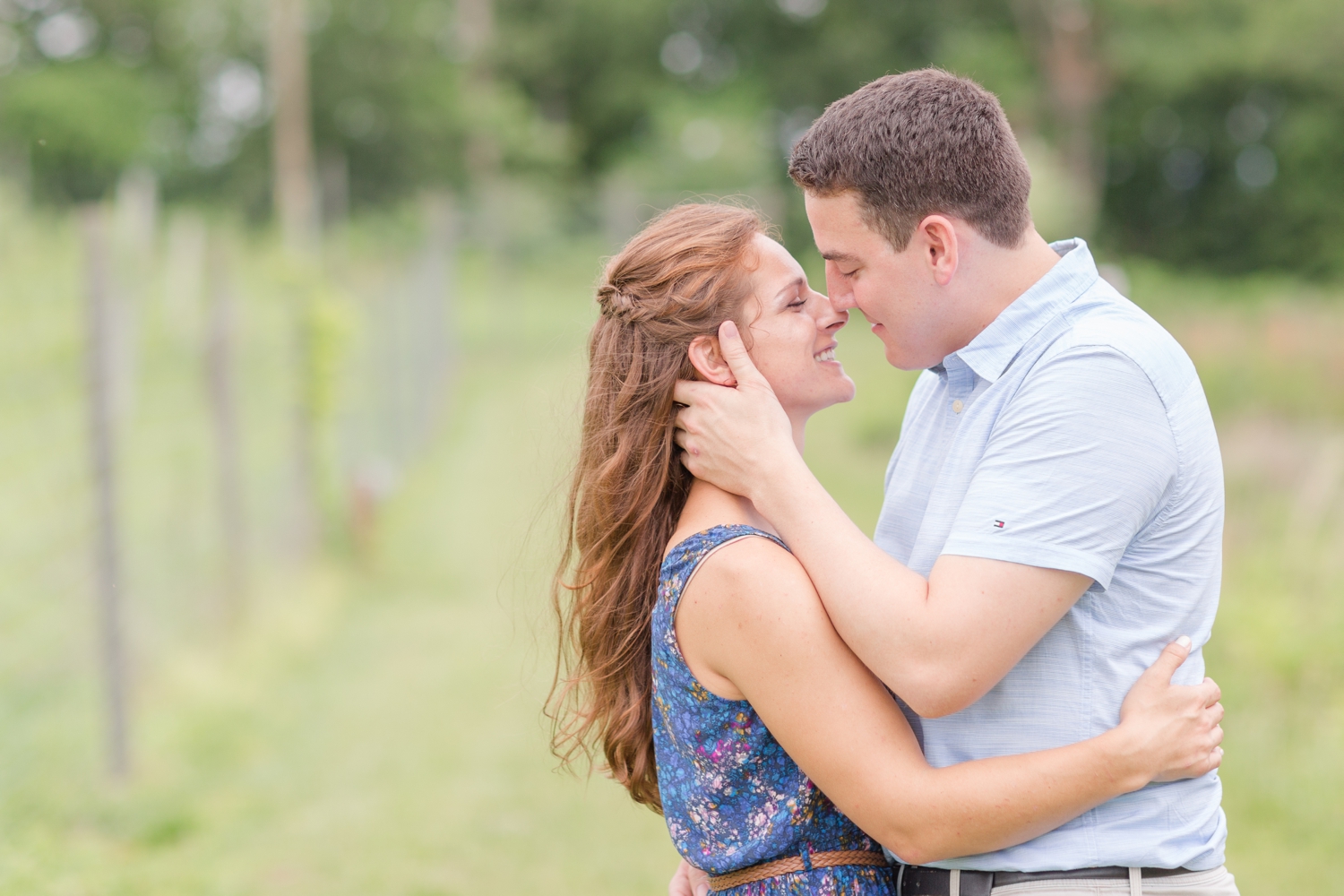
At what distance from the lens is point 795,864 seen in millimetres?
2045

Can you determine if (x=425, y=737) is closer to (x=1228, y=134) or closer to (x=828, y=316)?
(x=828, y=316)

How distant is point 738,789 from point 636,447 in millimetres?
626

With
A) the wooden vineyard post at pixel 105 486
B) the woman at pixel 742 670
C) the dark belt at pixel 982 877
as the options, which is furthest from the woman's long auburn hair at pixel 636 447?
the wooden vineyard post at pixel 105 486

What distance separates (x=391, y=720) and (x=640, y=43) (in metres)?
35.5

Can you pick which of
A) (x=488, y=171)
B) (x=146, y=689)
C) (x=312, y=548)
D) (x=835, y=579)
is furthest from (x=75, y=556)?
(x=488, y=171)

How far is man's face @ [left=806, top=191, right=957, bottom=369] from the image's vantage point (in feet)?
6.63

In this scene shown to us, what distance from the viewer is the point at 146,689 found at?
233 inches

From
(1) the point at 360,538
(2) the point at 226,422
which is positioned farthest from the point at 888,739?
(1) the point at 360,538

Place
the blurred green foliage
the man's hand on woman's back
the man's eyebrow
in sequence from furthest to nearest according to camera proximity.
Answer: the blurred green foliage
the man's hand on woman's back
the man's eyebrow

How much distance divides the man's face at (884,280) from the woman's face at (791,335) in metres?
0.13

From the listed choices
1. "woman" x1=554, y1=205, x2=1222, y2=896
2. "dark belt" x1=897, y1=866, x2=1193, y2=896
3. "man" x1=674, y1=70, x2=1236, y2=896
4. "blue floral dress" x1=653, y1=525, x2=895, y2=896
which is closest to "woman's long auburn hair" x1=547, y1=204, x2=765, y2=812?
"woman" x1=554, y1=205, x2=1222, y2=896

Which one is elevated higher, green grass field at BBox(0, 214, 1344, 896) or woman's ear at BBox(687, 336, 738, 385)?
woman's ear at BBox(687, 336, 738, 385)

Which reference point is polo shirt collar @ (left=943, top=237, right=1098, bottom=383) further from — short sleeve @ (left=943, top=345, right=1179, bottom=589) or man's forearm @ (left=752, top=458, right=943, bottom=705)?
man's forearm @ (left=752, top=458, right=943, bottom=705)

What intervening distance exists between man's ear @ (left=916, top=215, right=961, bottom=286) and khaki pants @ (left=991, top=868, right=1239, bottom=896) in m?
0.94
